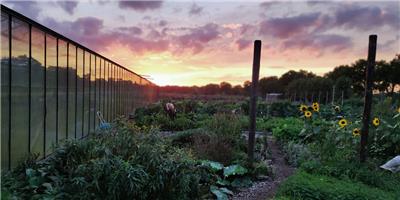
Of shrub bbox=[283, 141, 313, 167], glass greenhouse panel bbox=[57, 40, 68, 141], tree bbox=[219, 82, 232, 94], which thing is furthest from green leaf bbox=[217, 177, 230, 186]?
tree bbox=[219, 82, 232, 94]

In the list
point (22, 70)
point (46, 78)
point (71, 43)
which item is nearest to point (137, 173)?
point (22, 70)

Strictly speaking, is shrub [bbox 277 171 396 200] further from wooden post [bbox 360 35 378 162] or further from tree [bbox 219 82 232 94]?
tree [bbox 219 82 232 94]

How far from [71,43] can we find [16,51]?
110 inches

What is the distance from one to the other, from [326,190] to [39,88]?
4.53 meters

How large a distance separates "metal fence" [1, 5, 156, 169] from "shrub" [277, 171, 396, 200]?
3.30 meters

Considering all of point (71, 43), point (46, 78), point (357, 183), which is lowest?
point (357, 183)

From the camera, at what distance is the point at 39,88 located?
5.43 metres

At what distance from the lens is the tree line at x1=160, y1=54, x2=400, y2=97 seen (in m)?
33.1

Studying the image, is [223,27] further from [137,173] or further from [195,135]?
[137,173]

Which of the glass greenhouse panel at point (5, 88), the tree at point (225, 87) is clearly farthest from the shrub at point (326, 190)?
the tree at point (225, 87)

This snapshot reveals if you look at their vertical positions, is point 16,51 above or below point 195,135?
above

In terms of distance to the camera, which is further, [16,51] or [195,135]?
[195,135]

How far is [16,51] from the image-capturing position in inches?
179

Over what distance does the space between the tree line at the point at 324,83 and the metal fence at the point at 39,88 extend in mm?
23767
